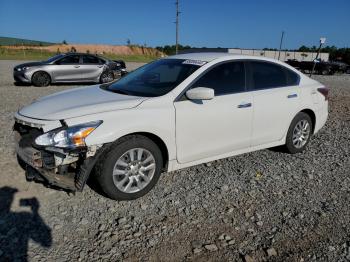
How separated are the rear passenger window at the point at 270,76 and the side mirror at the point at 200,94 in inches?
43.7

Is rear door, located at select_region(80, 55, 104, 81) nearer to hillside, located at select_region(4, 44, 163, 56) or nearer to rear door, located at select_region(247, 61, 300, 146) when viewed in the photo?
rear door, located at select_region(247, 61, 300, 146)

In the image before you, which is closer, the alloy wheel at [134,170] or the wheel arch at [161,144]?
the alloy wheel at [134,170]

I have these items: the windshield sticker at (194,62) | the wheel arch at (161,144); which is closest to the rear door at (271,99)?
the windshield sticker at (194,62)

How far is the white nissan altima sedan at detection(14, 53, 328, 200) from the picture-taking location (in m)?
3.47

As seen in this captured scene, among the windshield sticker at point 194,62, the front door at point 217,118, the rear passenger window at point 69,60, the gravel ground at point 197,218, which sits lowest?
the gravel ground at point 197,218

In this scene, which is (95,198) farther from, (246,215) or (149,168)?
(246,215)

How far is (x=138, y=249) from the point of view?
302cm

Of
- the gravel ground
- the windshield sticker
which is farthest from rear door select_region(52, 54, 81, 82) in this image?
the windshield sticker

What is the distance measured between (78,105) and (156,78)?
4.09 ft

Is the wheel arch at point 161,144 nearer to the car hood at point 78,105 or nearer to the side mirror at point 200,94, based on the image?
the car hood at point 78,105

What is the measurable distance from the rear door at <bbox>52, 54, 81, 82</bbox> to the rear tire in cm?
29

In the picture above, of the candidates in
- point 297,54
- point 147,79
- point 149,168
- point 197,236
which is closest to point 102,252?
point 197,236

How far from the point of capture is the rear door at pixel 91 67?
14229 mm

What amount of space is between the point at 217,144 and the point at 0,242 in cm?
268
